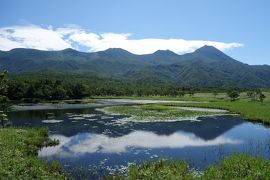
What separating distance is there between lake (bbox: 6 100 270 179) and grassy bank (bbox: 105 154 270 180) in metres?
3.30

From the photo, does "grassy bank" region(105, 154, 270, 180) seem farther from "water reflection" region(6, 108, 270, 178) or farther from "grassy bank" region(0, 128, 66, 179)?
"grassy bank" region(0, 128, 66, 179)

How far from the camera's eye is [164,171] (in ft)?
100

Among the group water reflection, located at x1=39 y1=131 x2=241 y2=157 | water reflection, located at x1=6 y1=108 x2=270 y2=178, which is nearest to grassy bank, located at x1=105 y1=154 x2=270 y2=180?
water reflection, located at x1=6 y1=108 x2=270 y2=178

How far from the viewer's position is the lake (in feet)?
128

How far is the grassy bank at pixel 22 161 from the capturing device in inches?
1135

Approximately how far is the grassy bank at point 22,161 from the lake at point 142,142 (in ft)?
6.69

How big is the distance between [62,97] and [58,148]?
423 ft

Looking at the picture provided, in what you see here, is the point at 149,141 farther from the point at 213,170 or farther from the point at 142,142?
the point at 213,170

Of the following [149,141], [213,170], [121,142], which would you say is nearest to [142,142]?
[149,141]

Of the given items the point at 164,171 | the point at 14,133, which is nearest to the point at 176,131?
the point at 14,133

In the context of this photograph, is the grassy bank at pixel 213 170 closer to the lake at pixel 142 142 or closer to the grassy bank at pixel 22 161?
the lake at pixel 142 142

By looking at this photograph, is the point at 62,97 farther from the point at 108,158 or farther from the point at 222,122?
the point at 108,158

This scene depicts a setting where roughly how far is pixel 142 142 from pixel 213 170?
938 inches

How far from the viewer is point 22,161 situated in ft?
107
